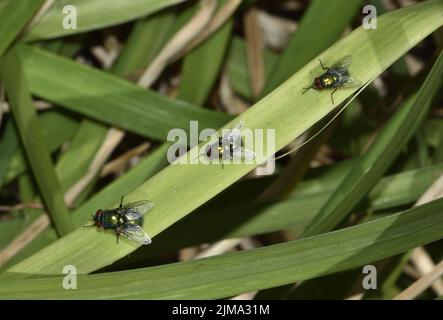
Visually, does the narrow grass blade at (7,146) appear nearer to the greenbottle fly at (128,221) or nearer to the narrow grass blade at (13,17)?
the narrow grass blade at (13,17)

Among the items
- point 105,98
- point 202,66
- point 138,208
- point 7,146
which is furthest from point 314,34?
point 7,146

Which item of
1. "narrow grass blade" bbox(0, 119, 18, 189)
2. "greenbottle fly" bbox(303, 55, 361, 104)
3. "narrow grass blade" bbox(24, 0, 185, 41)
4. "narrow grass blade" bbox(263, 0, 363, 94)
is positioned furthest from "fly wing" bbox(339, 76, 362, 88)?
"narrow grass blade" bbox(0, 119, 18, 189)

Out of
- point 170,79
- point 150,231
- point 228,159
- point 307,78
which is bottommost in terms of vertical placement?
point 150,231

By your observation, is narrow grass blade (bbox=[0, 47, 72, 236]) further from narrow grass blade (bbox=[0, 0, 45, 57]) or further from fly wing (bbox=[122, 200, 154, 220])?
fly wing (bbox=[122, 200, 154, 220])

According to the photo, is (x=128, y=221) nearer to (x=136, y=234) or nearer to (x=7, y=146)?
(x=136, y=234)

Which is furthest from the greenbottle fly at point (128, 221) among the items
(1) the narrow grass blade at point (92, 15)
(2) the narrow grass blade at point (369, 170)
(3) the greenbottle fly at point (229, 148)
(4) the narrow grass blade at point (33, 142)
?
(1) the narrow grass blade at point (92, 15)
